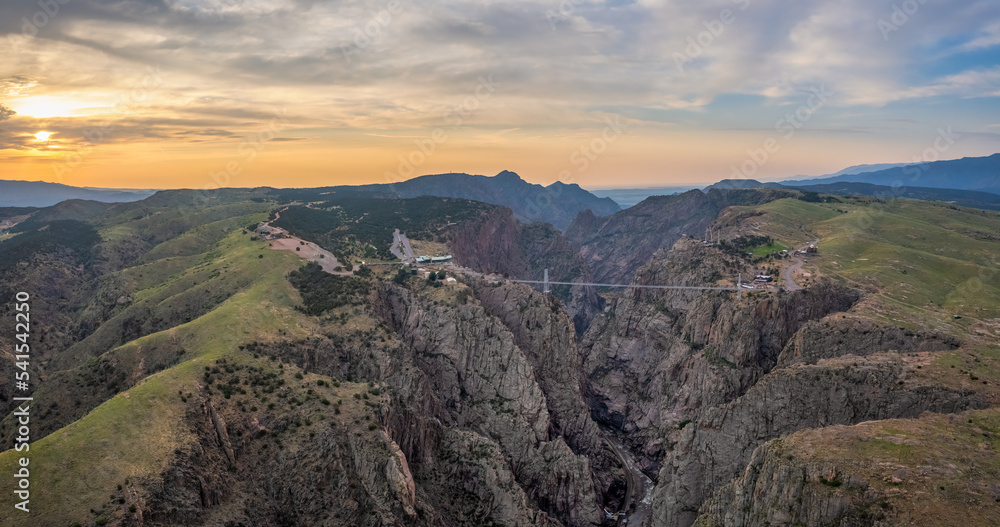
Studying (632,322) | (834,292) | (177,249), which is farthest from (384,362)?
(177,249)

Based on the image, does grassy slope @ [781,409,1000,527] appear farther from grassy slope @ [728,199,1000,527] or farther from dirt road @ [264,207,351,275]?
dirt road @ [264,207,351,275]

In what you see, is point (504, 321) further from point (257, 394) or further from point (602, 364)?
point (257, 394)

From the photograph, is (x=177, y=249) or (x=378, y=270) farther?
(x=177, y=249)

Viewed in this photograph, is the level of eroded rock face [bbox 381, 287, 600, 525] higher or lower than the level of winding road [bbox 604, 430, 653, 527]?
higher

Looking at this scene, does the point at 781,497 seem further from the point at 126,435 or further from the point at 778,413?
the point at 126,435

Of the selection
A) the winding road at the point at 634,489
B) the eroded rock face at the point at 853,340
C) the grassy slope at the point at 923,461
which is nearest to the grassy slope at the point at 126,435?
the grassy slope at the point at 923,461

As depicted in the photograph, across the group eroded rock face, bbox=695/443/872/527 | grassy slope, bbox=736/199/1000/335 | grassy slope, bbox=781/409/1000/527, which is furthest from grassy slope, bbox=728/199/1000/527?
eroded rock face, bbox=695/443/872/527

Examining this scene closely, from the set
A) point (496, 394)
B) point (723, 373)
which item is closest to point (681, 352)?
point (723, 373)

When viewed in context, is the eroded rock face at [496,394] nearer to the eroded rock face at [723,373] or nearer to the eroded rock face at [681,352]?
the eroded rock face at [723,373]
